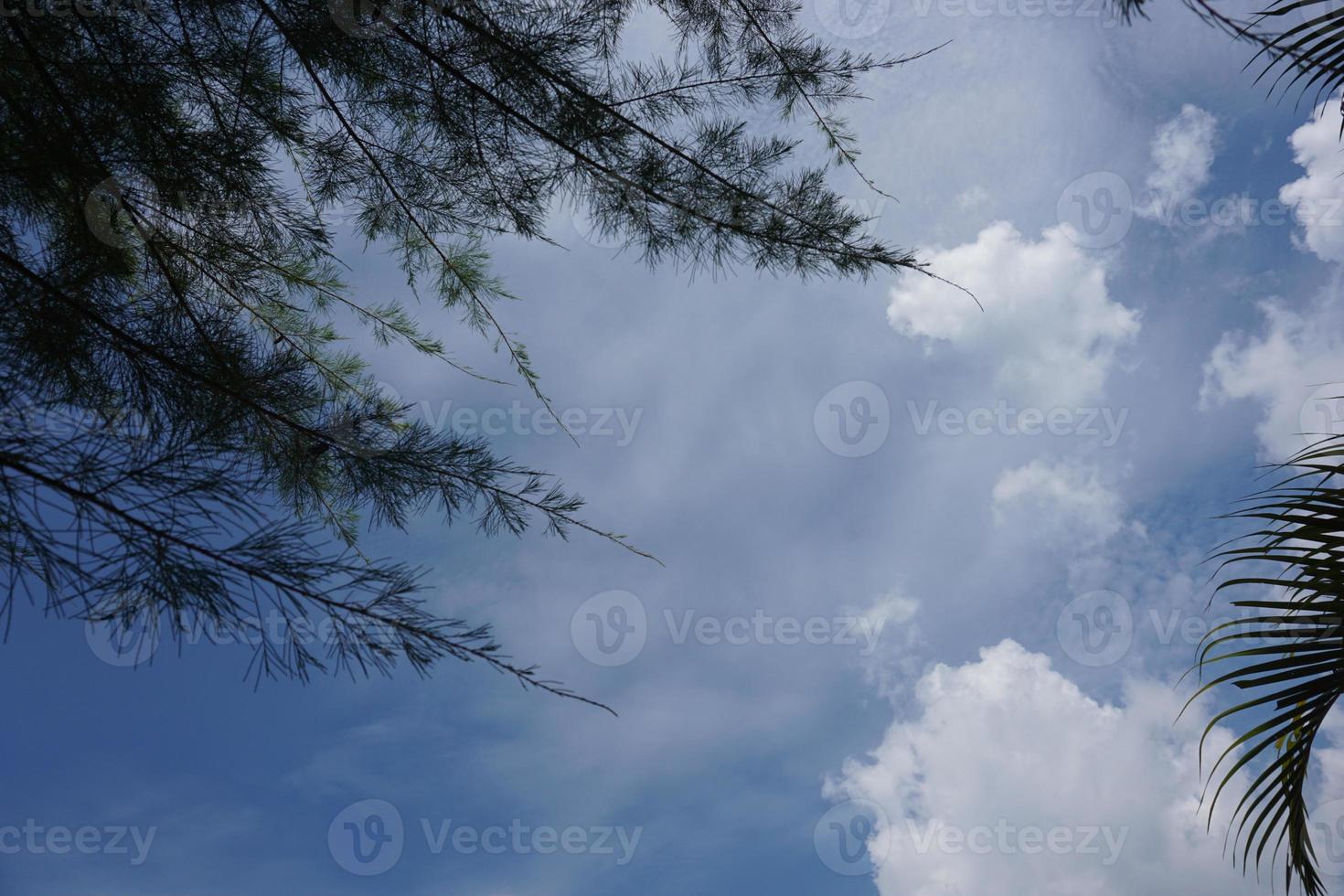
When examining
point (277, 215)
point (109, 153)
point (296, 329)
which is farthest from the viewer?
point (296, 329)

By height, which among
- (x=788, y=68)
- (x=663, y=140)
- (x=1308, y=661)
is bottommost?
(x=1308, y=661)

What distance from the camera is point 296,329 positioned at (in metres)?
2.54

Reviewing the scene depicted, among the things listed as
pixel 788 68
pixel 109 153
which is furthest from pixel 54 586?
pixel 788 68

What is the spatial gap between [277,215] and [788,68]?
1.76 meters

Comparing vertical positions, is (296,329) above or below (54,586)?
above

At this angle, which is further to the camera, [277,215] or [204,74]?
[277,215]

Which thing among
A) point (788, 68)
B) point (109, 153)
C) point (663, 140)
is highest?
point (788, 68)

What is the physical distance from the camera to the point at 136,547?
1186 mm

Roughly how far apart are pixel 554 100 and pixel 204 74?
1.03 metres

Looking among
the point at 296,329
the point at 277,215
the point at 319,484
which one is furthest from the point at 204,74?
the point at 319,484

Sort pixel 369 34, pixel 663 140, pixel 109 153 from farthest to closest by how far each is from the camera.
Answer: pixel 663 140 → pixel 369 34 → pixel 109 153

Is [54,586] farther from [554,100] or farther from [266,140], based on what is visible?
[554,100]

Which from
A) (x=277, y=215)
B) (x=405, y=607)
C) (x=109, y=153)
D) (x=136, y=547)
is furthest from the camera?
(x=277, y=215)

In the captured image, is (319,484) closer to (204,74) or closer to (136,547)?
(136,547)
